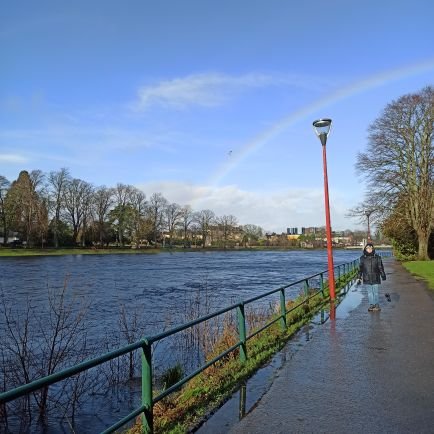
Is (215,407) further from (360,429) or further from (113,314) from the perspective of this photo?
(113,314)

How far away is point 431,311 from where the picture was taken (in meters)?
12.3

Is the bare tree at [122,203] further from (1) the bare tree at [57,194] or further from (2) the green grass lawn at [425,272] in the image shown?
(2) the green grass lawn at [425,272]

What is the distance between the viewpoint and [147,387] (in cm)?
449

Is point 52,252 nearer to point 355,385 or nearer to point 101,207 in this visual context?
point 101,207

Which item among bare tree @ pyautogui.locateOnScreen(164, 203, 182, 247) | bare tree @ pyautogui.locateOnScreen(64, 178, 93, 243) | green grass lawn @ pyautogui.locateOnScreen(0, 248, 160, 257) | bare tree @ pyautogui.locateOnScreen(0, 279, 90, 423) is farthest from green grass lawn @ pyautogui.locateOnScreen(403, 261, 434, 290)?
bare tree @ pyautogui.locateOnScreen(164, 203, 182, 247)

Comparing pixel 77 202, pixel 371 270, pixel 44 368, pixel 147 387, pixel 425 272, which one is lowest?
pixel 44 368

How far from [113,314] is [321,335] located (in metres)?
9.79

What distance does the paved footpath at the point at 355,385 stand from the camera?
4.76m

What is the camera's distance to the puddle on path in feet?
16.0

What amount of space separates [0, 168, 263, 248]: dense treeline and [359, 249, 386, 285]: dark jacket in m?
72.7

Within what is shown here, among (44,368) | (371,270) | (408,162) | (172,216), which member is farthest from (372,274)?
(172,216)

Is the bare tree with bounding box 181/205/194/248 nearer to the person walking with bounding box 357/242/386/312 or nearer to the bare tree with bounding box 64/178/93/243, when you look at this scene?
the bare tree with bounding box 64/178/93/243

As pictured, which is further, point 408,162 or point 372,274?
point 408,162

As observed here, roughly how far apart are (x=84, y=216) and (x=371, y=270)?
8552cm
